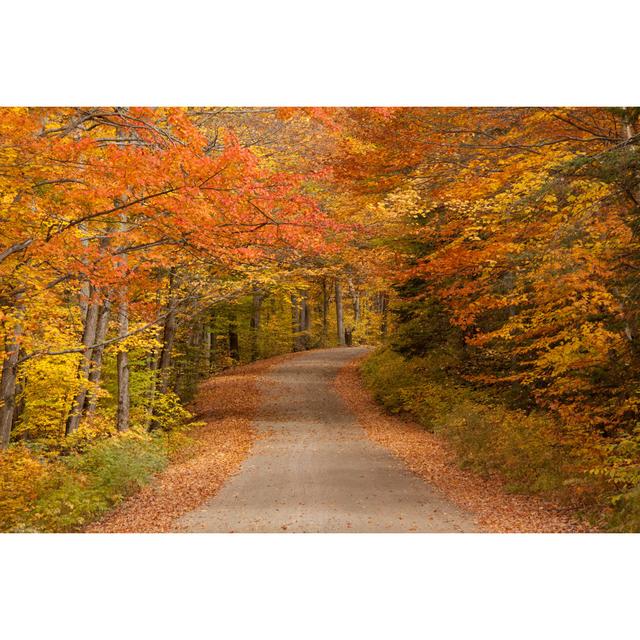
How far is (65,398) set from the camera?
49.0ft

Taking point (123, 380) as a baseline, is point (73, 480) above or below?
below

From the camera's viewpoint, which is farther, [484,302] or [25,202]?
[484,302]

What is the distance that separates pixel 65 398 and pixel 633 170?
39.1ft

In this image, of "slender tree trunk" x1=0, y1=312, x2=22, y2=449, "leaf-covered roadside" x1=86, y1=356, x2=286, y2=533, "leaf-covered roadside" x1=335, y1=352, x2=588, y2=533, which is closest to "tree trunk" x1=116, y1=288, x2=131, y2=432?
"leaf-covered roadside" x1=86, y1=356, x2=286, y2=533

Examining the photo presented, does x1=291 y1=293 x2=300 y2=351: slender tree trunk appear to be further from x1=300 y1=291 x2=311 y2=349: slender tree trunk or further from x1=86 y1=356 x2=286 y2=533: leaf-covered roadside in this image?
x1=86 y1=356 x2=286 y2=533: leaf-covered roadside

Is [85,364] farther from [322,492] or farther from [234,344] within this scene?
[234,344]

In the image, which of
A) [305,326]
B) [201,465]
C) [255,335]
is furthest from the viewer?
[305,326]

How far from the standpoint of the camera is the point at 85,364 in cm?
1262

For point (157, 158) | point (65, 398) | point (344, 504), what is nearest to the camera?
point (157, 158)

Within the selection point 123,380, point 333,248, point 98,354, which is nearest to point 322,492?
point 333,248

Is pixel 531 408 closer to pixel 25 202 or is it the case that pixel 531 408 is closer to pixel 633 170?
pixel 633 170

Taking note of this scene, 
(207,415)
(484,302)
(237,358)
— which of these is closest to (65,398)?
(207,415)

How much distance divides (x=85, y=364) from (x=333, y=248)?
194 inches

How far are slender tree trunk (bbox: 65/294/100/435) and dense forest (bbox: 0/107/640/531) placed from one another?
0.05m
